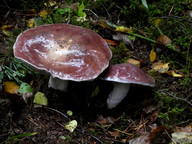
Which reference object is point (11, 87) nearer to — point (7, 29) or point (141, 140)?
point (7, 29)

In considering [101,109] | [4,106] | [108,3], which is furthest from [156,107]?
[108,3]

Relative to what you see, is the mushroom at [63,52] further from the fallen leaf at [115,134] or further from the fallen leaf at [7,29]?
the fallen leaf at [7,29]

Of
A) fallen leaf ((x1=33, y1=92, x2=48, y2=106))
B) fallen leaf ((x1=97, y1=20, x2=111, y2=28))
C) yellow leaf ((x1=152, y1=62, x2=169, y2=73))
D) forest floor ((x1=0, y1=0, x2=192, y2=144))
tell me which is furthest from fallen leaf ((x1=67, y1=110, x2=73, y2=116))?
fallen leaf ((x1=97, y1=20, x2=111, y2=28))

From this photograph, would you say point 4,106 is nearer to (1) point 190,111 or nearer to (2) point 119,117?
(2) point 119,117

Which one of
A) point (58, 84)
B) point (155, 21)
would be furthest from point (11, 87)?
point (155, 21)

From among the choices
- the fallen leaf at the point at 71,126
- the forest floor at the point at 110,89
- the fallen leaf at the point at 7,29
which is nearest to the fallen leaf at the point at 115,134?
the forest floor at the point at 110,89
